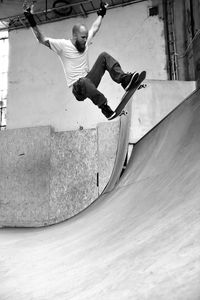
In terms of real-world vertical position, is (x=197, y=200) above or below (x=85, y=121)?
below

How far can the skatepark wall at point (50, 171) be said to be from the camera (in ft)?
22.0

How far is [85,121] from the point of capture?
7285mm

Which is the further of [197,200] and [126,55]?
[126,55]

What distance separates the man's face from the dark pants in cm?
31

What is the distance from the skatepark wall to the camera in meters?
6.71

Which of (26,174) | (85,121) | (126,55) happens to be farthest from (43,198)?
(126,55)

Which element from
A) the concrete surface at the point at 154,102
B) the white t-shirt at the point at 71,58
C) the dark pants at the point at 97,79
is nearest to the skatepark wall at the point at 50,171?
the concrete surface at the point at 154,102

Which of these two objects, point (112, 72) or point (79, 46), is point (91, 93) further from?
point (79, 46)

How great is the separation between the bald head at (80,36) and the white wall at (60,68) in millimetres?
3377

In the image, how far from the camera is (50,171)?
704cm

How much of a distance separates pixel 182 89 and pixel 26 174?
383 centimetres

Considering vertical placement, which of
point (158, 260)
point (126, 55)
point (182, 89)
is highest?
point (126, 55)

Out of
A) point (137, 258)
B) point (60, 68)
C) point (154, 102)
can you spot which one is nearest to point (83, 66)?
point (154, 102)

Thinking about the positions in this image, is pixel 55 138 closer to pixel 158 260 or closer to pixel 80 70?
pixel 80 70
